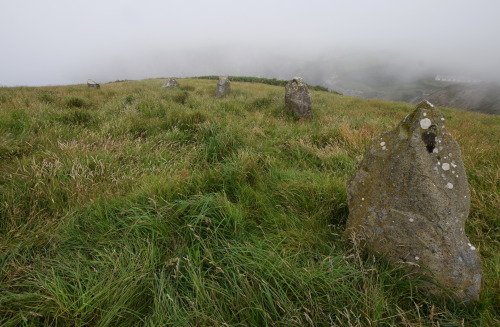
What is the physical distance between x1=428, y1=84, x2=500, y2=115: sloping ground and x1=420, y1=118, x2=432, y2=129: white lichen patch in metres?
160

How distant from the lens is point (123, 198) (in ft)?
8.23

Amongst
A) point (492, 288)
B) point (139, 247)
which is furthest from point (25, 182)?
point (492, 288)

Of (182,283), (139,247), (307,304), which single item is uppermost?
(139,247)

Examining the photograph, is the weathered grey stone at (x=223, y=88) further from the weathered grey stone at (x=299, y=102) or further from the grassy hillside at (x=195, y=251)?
the grassy hillside at (x=195, y=251)

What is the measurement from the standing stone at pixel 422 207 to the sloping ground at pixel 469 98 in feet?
524

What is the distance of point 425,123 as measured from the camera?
1963mm

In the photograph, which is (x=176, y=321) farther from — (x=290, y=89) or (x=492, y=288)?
(x=290, y=89)

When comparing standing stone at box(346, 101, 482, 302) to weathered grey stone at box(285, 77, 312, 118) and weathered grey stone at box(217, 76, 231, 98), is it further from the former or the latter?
weathered grey stone at box(217, 76, 231, 98)

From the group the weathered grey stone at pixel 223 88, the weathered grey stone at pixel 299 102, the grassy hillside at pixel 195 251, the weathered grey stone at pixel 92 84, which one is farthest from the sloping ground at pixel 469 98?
the grassy hillside at pixel 195 251

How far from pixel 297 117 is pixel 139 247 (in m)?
7.47

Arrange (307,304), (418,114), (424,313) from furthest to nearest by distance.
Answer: (418,114)
(424,313)
(307,304)

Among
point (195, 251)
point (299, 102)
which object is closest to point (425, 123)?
point (195, 251)

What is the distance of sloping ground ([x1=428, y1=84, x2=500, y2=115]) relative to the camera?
124906 mm

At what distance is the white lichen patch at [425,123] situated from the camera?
1.95 meters
